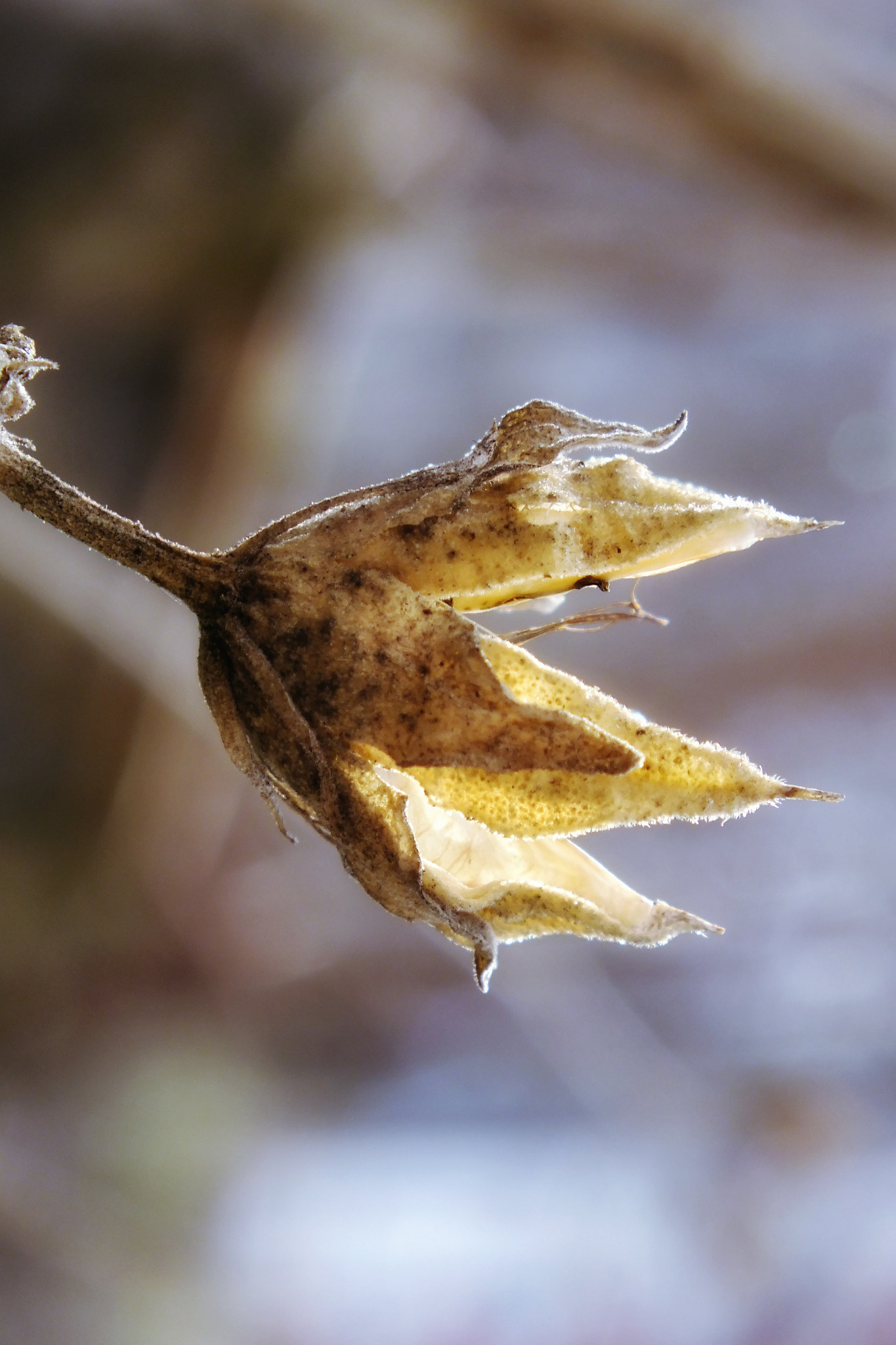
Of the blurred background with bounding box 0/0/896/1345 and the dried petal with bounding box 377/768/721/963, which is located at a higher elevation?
the blurred background with bounding box 0/0/896/1345

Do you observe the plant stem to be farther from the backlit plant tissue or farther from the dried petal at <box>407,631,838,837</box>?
the dried petal at <box>407,631,838,837</box>

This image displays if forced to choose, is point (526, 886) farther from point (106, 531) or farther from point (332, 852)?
point (332, 852)

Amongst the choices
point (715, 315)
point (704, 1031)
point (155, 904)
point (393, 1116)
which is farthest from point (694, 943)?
point (715, 315)

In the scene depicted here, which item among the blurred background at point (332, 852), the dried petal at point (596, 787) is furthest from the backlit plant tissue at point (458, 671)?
the blurred background at point (332, 852)

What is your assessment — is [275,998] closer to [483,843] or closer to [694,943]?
[694,943]

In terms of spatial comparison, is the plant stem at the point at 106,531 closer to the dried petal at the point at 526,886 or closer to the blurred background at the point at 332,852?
the dried petal at the point at 526,886

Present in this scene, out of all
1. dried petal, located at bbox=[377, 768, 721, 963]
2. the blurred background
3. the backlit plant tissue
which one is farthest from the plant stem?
the blurred background

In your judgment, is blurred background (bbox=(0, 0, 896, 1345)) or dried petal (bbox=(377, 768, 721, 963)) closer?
dried petal (bbox=(377, 768, 721, 963))

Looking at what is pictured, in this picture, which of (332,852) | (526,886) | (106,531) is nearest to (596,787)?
(526,886)
